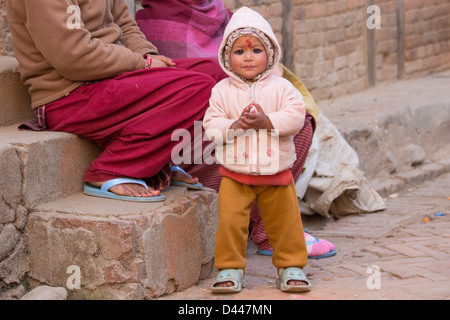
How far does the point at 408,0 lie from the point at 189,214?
5.92 m

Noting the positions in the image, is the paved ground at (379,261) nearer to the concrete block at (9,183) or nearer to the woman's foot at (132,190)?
the woman's foot at (132,190)

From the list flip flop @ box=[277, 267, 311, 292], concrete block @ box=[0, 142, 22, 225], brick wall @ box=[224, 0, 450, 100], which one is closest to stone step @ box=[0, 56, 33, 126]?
concrete block @ box=[0, 142, 22, 225]

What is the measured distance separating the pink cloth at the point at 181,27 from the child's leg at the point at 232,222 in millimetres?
1234

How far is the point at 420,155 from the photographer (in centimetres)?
669

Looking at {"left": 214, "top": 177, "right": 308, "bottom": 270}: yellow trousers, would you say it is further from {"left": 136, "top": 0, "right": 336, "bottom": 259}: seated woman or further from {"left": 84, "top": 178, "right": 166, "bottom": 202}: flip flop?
{"left": 136, "top": 0, "right": 336, "bottom": 259}: seated woman

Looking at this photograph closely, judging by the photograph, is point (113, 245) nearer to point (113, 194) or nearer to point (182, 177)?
point (113, 194)

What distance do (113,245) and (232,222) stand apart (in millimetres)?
507

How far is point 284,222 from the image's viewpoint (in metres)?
3.31

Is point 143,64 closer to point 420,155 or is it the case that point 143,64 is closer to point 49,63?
point 49,63

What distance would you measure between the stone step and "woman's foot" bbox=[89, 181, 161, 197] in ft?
2.01

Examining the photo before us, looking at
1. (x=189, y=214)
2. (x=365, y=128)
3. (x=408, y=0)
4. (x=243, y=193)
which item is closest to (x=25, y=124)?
(x=189, y=214)

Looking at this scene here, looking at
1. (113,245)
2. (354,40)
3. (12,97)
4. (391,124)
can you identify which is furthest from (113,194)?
(354,40)

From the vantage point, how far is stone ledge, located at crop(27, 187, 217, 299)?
3.19 metres

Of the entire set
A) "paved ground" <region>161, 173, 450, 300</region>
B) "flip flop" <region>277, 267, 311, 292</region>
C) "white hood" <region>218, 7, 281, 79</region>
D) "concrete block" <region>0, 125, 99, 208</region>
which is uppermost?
"white hood" <region>218, 7, 281, 79</region>
